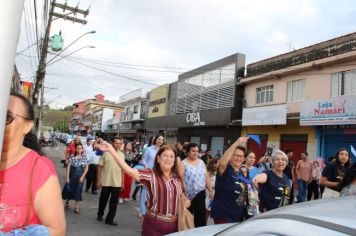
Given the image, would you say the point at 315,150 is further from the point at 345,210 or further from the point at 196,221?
the point at 345,210

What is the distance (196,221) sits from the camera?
645 centimetres

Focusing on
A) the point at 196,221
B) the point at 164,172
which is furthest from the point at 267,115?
the point at 164,172

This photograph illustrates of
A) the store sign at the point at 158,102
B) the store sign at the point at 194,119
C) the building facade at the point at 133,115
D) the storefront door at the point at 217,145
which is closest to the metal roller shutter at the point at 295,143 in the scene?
the storefront door at the point at 217,145

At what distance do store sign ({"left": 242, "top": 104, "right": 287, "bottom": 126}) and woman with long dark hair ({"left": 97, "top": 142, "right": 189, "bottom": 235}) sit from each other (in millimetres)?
17272

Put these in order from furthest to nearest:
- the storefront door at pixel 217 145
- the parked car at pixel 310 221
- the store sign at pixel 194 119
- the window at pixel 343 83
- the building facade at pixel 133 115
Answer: the building facade at pixel 133 115 < the store sign at pixel 194 119 < the storefront door at pixel 217 145 < the window at pixel 343 83 < the parked car at pixel 310 221

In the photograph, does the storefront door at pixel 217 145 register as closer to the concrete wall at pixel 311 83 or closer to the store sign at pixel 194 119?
the store sign at pixel 194 119

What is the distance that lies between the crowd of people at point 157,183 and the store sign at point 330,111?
8.93 meters

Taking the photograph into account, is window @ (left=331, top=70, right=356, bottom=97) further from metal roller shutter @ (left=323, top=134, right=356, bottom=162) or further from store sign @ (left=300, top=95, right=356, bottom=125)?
metal roller shutter @ (left=323, top=134, right=356, bottom=162)

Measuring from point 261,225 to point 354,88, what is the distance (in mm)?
17386

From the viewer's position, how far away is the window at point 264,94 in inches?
923

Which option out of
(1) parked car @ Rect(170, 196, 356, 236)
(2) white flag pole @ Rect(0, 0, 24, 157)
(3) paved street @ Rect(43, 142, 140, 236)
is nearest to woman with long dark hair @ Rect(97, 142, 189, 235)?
(1) parked car @ Rect(170, 196, 356, 236)

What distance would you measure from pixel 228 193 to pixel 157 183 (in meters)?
1.11

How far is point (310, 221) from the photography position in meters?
1.81

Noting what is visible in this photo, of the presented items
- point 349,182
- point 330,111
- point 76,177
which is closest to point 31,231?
point 349,182
